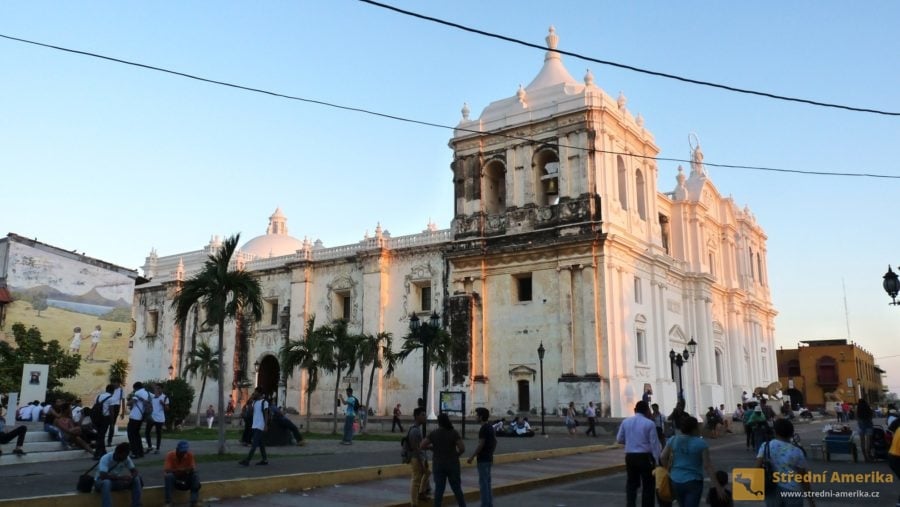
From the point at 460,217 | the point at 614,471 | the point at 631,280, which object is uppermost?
the point at 460,217

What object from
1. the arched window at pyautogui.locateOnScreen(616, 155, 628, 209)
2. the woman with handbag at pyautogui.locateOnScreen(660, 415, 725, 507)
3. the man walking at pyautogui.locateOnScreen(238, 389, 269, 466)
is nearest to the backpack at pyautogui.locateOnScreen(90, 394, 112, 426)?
the man walking at pyautogui.locateOnScreen(238, 389, 269, 466)

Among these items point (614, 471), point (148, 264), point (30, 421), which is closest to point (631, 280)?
point (614, 471)

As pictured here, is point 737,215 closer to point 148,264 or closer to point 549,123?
point 549,123

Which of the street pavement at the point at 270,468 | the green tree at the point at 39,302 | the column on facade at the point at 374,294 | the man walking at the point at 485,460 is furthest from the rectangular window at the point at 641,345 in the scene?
A: the green tree at the point at 39,302

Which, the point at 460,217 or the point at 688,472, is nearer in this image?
the point at 688,472

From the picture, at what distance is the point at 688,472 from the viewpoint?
6984 mm

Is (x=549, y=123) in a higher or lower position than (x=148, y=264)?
higher

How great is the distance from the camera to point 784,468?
647 cm

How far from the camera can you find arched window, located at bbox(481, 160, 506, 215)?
3247 cm

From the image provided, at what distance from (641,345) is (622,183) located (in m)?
6.99

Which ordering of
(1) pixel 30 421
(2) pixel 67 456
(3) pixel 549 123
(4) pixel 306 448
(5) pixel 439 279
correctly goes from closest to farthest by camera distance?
(2) pixel 67 456, (4) pixel 306 448, (1) pixel 30 421, (3) pixel 549 123, (5) pixel 439 279

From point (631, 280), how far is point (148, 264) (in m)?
31.6

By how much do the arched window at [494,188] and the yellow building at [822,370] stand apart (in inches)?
1841

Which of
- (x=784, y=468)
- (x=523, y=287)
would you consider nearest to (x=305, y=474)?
(x=784, y=468)
